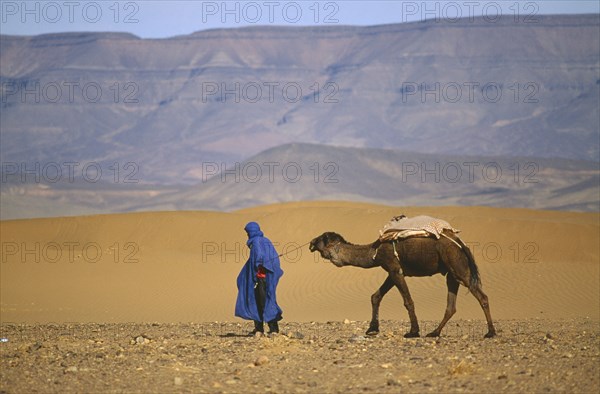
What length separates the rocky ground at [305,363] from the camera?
39.9 ft

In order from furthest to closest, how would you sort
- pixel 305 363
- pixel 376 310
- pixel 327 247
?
pixel 376 310 < pixel 327 247 < pixel 305 363

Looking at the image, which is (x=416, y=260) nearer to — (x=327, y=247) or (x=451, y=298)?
(x=451, y=298)

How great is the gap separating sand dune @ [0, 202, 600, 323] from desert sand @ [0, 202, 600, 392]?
0.05m

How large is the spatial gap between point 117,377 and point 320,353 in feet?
8.22

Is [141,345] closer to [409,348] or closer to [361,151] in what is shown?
[409,348]

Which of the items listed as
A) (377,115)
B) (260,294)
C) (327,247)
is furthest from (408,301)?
(377,115)

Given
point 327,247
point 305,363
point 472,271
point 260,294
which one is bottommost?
point 305,363

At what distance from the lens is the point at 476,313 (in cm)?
2567

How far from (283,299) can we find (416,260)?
13902 millimetres

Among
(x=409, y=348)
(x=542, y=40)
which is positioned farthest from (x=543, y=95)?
(x=409, y=348)

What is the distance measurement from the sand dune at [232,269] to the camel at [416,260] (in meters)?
9.08

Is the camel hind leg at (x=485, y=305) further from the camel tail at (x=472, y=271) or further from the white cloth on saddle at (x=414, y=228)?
the white cloth on saddle at (x=414, y=228)

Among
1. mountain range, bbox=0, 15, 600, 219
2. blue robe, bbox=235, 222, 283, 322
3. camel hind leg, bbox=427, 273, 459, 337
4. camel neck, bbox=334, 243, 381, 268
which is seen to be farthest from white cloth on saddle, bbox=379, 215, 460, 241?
mountain range, bbox=0, 15, 600, 219

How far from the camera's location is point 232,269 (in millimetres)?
33156
